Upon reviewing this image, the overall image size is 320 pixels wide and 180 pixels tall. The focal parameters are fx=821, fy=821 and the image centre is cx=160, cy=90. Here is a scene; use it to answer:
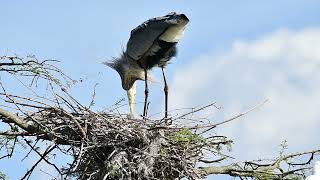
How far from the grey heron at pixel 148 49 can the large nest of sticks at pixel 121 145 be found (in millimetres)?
1814

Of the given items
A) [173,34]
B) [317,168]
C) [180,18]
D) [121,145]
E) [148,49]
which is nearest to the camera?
[121,145]

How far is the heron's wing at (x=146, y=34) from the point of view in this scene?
32.0 feet

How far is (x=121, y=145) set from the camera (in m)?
7.24

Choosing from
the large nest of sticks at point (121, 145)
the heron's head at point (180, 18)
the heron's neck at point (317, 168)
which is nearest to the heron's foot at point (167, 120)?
the large nest of sticks at point (121, 145)

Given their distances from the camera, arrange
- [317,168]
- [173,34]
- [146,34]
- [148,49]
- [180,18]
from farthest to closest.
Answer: [148,49] < [146,34] < [173,34] < [180,18] < [317,168]

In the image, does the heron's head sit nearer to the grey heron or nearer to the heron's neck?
the grey heron

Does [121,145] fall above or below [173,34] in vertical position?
below

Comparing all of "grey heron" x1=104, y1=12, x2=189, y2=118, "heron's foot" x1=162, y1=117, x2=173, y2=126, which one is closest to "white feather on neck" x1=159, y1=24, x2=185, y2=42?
"grey heron" x1=104, y1=12, x2=189, y2=118

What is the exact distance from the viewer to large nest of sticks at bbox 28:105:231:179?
713 centimetres

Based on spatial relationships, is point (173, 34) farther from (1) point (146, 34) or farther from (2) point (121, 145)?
(2) point (121, 145)

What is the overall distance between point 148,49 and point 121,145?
3215 mm

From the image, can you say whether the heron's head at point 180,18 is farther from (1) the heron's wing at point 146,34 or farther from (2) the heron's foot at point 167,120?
(2) the heron's foot at point 167,120

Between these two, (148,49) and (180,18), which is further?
(148,49)

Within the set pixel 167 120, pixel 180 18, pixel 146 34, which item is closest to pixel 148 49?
pixel 146 34
